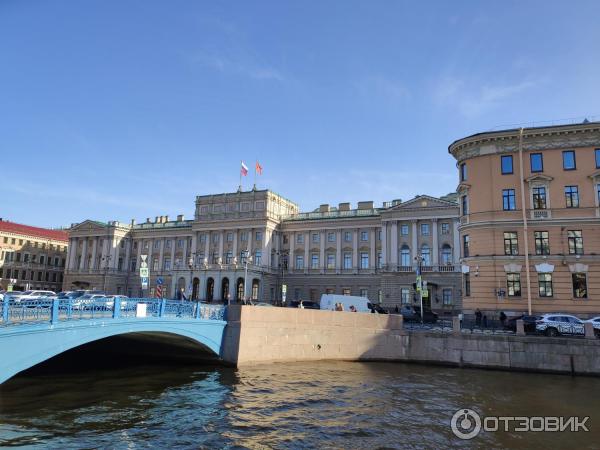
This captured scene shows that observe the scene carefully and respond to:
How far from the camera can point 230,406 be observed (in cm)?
1925

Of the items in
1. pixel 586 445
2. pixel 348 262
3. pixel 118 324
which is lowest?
pixel 586 445

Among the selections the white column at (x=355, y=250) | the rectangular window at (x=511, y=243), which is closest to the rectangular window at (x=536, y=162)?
the rectangular window at (x=511, y=243)

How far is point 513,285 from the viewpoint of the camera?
38188 mm

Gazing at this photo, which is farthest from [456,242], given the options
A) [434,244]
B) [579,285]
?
[579,285]

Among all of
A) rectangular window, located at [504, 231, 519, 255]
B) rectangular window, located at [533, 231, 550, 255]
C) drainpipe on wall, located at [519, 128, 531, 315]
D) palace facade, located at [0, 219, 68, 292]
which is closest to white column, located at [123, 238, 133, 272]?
palace facade, located at [0, 219, 68, 292]

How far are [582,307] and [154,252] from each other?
270 ft

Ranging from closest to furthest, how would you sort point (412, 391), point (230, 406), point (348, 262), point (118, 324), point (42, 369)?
1. point (230, 406)
2. point (118, 324)
3. point (412, 391)
4. point (42, 369)
5. point (348, 262)

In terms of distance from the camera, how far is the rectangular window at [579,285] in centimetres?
3633

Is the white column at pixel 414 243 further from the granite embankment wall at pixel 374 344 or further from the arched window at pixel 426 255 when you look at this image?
the granite embankment wall at pixel 374 344

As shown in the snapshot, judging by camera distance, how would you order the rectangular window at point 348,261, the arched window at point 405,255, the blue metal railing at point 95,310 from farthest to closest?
1. the rectangular window at point 348,261
2. the arched window at point 405,255
3. the blue metal railing at point 95,310

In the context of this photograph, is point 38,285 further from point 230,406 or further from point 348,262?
point 230,406

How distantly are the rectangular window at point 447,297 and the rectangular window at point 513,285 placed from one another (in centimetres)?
2733

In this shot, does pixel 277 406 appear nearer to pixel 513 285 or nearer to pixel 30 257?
pixel 513 285

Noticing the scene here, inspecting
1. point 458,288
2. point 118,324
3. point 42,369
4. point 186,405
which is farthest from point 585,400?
point 458,288
